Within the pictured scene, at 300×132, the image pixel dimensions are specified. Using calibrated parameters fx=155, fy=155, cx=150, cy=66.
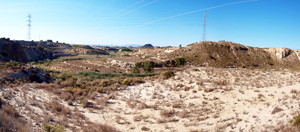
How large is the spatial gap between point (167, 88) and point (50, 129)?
10968 millimetres

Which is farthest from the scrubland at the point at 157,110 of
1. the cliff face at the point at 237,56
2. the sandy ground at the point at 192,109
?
the cliff face at the point at 237,56

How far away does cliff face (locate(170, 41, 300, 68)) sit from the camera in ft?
164

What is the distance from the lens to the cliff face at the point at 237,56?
50.1m

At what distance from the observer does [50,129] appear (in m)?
6.79

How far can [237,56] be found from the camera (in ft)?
178

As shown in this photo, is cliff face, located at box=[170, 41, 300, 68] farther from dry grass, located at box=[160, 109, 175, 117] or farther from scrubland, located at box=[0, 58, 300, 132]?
dry grass, located at box=[160, 109, 175, 117]

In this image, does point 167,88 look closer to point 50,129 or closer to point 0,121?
point 50,129

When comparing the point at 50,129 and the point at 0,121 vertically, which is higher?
the point at 0,121

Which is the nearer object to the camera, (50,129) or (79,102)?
(50,129)

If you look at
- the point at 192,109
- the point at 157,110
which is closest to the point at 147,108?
the point at 157,110

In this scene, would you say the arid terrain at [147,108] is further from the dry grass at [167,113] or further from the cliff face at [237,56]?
the cliff face at [237,56]

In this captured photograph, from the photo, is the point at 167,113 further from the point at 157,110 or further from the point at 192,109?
the point at 192,109

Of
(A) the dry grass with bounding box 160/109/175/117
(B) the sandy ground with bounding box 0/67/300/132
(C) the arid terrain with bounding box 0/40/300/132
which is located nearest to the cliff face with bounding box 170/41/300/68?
(C) the arid terrain with bounding box 0/40/300/132

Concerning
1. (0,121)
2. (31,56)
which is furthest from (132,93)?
(31,56)
